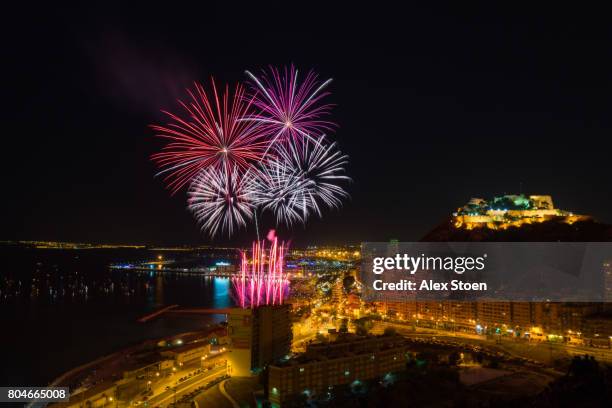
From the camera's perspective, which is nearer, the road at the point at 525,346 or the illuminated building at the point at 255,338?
the illuminated building at the point at 255,338

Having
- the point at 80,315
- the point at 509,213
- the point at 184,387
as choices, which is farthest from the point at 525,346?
the point at 80,315

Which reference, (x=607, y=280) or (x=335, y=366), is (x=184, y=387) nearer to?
(x=335, y=366)

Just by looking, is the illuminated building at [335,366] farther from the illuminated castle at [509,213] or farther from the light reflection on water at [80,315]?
the illuminated castle at [509,213]

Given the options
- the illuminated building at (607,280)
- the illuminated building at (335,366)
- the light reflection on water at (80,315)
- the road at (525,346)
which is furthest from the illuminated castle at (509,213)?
the illuminated building at (335,366)

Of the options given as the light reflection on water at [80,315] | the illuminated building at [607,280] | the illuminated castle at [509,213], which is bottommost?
the light reflection on water at [80,315]

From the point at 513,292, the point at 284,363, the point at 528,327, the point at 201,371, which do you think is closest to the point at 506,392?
the point at 284,363

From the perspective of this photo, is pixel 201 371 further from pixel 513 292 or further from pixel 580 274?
pixel 580 274

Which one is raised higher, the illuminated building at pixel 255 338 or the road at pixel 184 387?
the illuminated building at pixel 255 338
